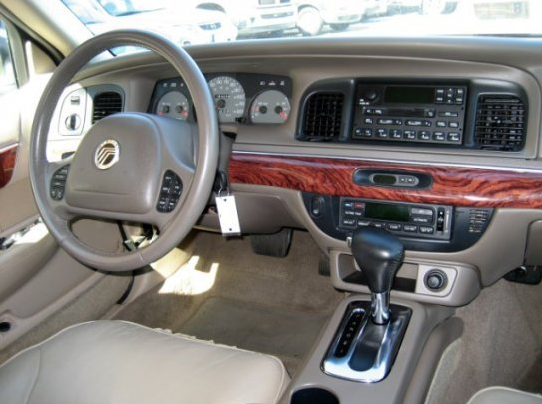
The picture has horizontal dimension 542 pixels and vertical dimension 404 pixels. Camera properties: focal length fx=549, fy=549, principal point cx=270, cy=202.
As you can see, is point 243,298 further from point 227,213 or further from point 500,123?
point 500,123

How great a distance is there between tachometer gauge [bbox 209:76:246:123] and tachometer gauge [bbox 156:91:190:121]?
112 millimetres

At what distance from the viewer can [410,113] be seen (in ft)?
4.50

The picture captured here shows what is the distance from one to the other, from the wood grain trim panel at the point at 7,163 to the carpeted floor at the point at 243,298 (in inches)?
26.5

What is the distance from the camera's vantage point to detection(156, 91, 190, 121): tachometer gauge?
1.71 metres

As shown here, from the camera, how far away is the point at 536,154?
4.07 feet

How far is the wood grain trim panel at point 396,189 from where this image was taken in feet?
4.08

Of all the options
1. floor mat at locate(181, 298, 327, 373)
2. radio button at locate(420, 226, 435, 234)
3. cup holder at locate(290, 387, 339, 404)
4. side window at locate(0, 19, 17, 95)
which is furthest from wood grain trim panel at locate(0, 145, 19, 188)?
radio button at locate(420, 226, 435, 234)

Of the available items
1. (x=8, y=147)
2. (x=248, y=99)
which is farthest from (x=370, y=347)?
(x=8, y=147)

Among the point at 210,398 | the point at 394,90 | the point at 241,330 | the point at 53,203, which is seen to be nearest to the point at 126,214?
the point at 53,203

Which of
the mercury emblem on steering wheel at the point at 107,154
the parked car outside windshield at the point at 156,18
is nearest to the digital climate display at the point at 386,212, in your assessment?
the mercury emblem on steering wheel at the point at 107,154

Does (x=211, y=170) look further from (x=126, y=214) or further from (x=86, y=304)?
(x=86, y=304)

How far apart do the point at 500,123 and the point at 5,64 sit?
159 centimetres

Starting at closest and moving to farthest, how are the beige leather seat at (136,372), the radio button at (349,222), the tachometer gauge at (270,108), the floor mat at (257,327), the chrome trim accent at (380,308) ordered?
the beige leather seat at (136,372)
the chrome trim accent at (380,308)
the radio button at (349,222)
the tachometer gauge at (270,108)
the floor mat at (257,327)

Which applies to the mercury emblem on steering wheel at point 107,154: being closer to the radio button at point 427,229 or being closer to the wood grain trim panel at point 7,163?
the wood grain trim panel at point 7,163
